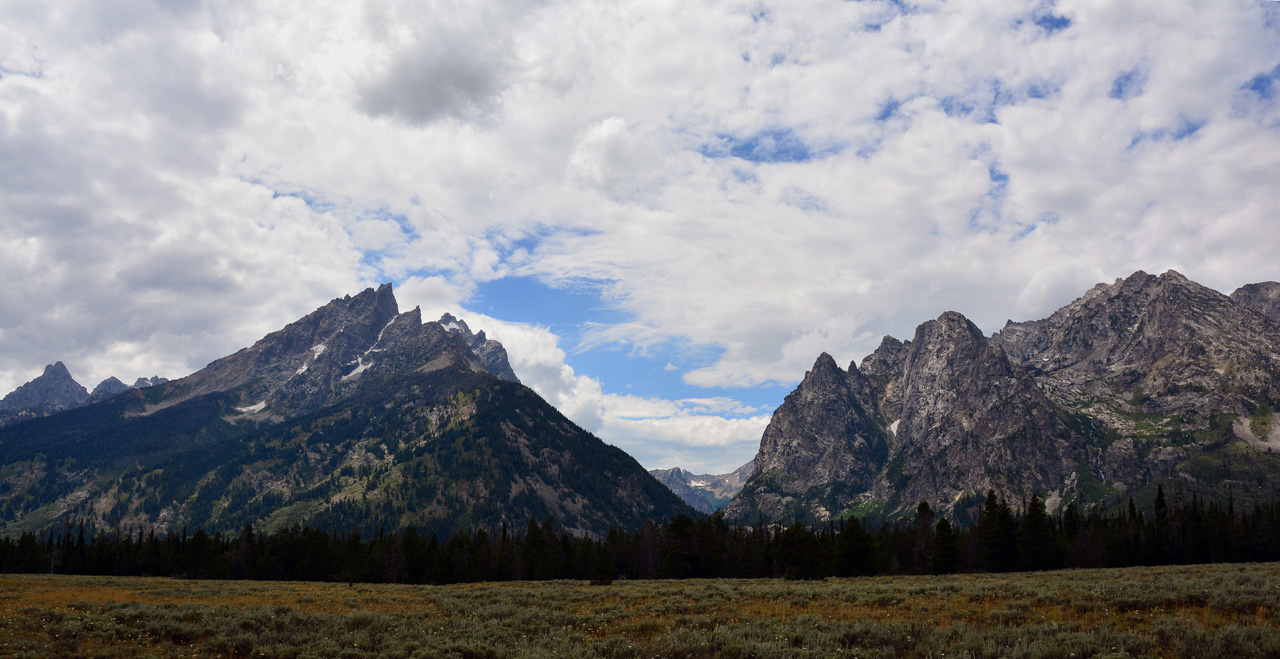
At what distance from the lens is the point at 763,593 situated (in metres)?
36.3

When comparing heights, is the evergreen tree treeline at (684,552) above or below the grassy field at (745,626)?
below

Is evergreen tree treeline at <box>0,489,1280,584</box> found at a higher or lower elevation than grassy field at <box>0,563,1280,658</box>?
lower

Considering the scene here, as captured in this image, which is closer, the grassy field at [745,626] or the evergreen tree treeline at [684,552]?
the grassy field at [745,626]

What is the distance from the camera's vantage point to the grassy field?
18.2 meters

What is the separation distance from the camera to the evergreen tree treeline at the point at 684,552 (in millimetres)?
83938

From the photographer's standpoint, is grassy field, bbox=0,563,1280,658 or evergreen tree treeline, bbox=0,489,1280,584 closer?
grassy field, bbox=0,563,1280,658

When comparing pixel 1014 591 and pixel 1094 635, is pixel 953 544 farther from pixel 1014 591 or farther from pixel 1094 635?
pixel 1094 635

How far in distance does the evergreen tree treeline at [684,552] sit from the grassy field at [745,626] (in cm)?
5386

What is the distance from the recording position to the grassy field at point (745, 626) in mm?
18234

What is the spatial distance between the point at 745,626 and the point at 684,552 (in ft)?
263

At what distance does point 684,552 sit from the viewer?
99.2 m

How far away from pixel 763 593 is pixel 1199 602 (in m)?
19.5

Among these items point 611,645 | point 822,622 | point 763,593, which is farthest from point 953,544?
point 611,645

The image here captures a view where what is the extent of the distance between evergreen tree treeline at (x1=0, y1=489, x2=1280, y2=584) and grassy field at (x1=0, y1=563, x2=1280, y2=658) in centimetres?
5386
